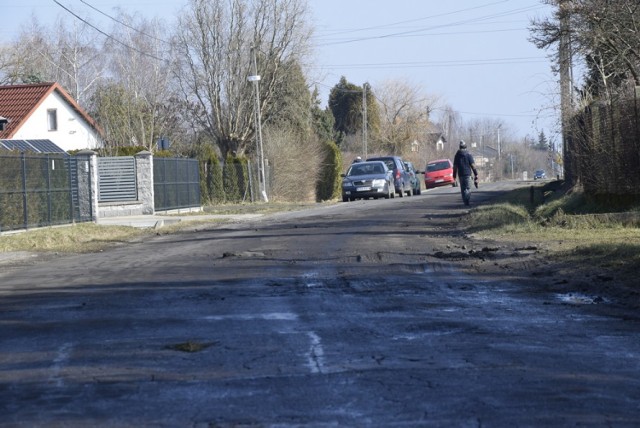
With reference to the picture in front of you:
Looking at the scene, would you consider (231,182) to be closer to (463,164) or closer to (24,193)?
(463,164)

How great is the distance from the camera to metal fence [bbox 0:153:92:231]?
21297 mm

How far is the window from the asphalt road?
1537 inches

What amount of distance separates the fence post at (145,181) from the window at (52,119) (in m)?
19.5

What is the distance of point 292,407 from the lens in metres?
5.53

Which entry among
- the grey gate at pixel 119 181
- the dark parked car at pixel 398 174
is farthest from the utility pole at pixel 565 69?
the dark parked car at pixel 398 174

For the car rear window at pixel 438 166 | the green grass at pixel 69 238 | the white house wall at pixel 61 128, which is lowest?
the green grass at pixel 69 238

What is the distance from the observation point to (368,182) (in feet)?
130

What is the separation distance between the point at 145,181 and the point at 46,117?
19.6 metres

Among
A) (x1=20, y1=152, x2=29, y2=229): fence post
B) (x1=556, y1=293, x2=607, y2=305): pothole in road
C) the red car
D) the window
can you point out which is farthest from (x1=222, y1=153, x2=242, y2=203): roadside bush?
(x1=556, y1=293, x2=607, y2=305): pothole in road

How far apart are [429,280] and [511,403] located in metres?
6.03

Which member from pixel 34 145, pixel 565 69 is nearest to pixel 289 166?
pixel 34 145

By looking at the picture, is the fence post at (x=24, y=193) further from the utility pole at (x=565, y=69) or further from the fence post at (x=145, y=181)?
the utility pole at (x=565, y=69)

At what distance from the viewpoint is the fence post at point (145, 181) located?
3281cm

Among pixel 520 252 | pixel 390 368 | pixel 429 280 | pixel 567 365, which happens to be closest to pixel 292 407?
pixel 390 368
